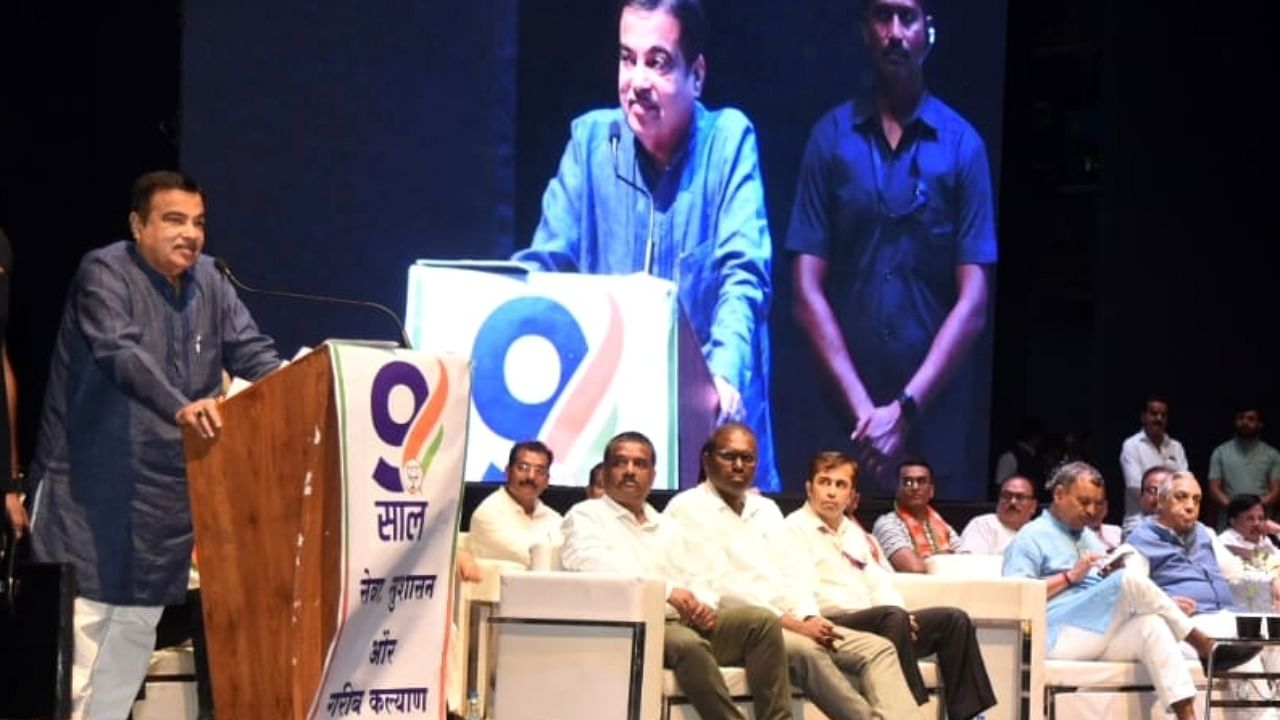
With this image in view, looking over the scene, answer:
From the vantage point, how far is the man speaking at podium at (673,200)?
10492mm

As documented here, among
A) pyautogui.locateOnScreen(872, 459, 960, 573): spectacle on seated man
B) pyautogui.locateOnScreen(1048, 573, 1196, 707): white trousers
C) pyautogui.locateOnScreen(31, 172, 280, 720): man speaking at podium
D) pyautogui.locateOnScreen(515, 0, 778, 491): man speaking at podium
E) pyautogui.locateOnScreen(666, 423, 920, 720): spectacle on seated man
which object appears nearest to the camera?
pyautogui.locateOnScreen(31, 172, 280, 720): man speaking at podium

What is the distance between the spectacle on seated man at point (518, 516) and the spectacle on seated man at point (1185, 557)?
224 cm

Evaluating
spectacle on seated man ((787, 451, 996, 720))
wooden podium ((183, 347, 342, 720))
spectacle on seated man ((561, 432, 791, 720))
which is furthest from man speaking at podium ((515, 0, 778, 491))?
wooden podium ((183, 347, 342, 720))

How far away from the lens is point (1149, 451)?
39.3ft

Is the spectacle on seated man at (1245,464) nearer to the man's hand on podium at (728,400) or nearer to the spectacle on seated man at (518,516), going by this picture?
the man's hand on podium at (728,400)

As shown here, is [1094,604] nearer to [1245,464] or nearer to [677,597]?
[677,597]

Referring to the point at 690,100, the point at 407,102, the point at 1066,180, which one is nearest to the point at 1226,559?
the point at 690,100

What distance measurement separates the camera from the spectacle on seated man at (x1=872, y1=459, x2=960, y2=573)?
28.0ft

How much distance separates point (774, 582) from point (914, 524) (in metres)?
2.08

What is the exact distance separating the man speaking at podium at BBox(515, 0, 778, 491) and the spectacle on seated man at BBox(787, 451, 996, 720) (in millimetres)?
3270

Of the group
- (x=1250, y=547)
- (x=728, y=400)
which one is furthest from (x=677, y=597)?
(x=728, y=400)

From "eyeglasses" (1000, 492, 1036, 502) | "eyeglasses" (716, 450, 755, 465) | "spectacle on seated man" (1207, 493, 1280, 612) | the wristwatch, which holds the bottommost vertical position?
"spectacle on seated man" (1207, 493, 1280, 612)

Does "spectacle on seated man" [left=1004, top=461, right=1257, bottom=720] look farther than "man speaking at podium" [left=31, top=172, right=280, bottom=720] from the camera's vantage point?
Yes

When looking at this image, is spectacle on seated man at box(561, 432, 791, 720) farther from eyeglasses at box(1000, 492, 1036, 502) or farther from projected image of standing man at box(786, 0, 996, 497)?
projected image of standing man at box(786, 0, 996, 497)
